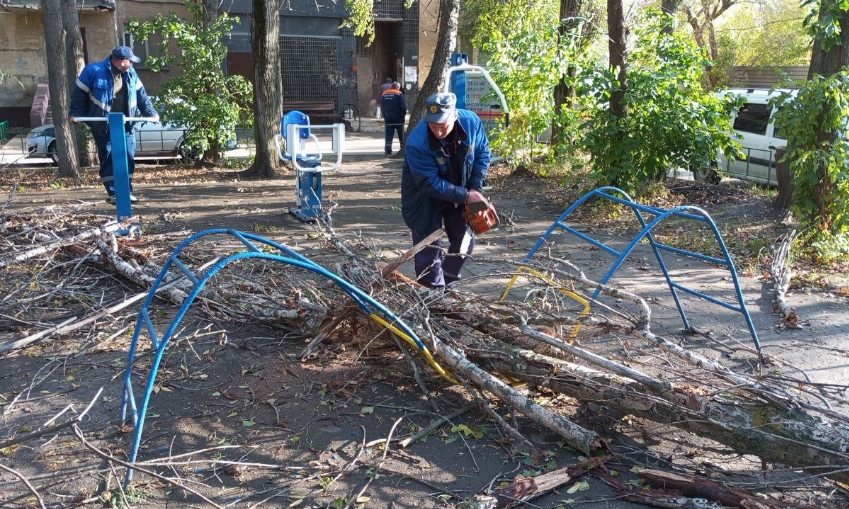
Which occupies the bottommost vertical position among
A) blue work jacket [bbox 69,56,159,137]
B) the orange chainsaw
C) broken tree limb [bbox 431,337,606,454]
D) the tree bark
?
broken tree limb [bbox 431,337,606,454]

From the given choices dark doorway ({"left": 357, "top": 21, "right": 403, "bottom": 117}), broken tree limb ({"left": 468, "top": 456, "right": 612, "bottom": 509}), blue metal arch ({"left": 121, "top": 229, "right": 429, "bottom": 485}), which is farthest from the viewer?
dark doorway ({"left": 357, "top": 21, "right": 403, "bottom": 117})

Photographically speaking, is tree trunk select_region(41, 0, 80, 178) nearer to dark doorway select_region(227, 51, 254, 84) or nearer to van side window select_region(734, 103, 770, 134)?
van side window select_region(734, 103, 770, 134)

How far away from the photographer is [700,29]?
25.8 m

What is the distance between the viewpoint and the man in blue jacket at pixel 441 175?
504cm

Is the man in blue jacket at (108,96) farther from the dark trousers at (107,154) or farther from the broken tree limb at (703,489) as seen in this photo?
the broken tree limb at (703,489)

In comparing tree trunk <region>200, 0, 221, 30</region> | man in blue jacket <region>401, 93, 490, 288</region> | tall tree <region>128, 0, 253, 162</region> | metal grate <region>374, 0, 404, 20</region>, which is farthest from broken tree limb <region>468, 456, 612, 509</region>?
metal grate <region>374, 0, 404, 20</region>

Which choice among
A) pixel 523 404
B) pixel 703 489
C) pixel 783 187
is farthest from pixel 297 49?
pixel 703 489

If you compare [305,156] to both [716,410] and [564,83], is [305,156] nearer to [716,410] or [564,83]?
[564,83]

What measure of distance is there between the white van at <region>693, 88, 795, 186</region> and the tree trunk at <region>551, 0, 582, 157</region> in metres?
2.30

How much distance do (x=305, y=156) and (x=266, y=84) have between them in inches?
153

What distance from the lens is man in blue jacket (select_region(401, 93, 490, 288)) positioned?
504cm

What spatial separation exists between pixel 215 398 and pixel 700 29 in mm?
25440

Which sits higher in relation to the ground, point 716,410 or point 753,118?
point 753,118

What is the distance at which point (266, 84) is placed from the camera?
11.7 m
